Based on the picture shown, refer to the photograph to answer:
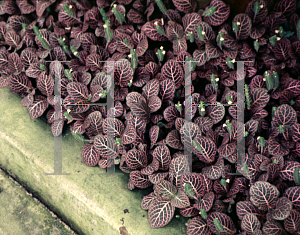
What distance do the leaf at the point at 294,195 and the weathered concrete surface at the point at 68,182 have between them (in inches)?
22.5

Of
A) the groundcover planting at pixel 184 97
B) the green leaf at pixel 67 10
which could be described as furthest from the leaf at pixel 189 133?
the green leaf at pixel 67 10

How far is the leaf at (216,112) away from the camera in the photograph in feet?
5.75

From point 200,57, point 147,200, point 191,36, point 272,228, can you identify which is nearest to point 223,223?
point 272,228

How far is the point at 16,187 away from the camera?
2211mm

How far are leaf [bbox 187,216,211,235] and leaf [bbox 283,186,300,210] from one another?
448mm

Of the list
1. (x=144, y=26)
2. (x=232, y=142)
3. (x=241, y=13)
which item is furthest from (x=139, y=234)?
(x=241, y=13)

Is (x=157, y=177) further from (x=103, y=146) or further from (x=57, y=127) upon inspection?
(x=57, y=127)

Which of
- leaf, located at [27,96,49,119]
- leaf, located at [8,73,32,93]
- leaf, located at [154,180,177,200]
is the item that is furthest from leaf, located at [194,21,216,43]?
leaf, located at [8,73,32,93]

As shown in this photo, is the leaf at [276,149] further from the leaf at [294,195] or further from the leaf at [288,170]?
the leaf at [294,195]

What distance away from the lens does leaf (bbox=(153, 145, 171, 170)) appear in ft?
5.59

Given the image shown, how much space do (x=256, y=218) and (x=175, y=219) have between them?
0.44 m

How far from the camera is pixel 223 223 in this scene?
58.2 inches

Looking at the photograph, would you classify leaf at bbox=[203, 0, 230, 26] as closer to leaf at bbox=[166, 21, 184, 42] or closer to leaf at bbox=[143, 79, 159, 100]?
leaf at bbox=[166, 21, 184, 42]

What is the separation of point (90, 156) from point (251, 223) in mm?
1036
